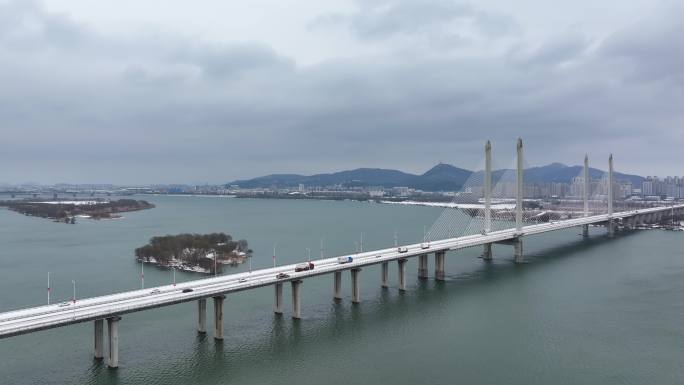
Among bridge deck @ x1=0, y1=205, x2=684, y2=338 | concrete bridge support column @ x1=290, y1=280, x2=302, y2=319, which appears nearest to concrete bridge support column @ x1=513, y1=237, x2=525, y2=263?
bridge deck @ x1=0, y1=205, x2=684, y2=338

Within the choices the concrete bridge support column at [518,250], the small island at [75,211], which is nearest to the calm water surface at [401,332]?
the concrete bridge support column at [518,250]

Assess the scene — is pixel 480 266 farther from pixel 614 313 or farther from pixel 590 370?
Result: pixel 590 370

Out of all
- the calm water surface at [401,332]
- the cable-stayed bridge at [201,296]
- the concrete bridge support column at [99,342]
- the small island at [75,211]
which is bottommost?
the calm water surface at [401,332]

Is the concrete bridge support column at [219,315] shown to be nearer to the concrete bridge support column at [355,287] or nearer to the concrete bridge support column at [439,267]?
the concrete bridge support column at [355,287]

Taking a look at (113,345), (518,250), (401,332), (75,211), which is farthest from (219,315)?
(75,211)

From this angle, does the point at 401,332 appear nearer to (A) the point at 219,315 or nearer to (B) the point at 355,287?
(B) the point at 355,287

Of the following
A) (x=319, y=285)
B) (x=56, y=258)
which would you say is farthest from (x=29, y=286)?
(x=319, y=285)
